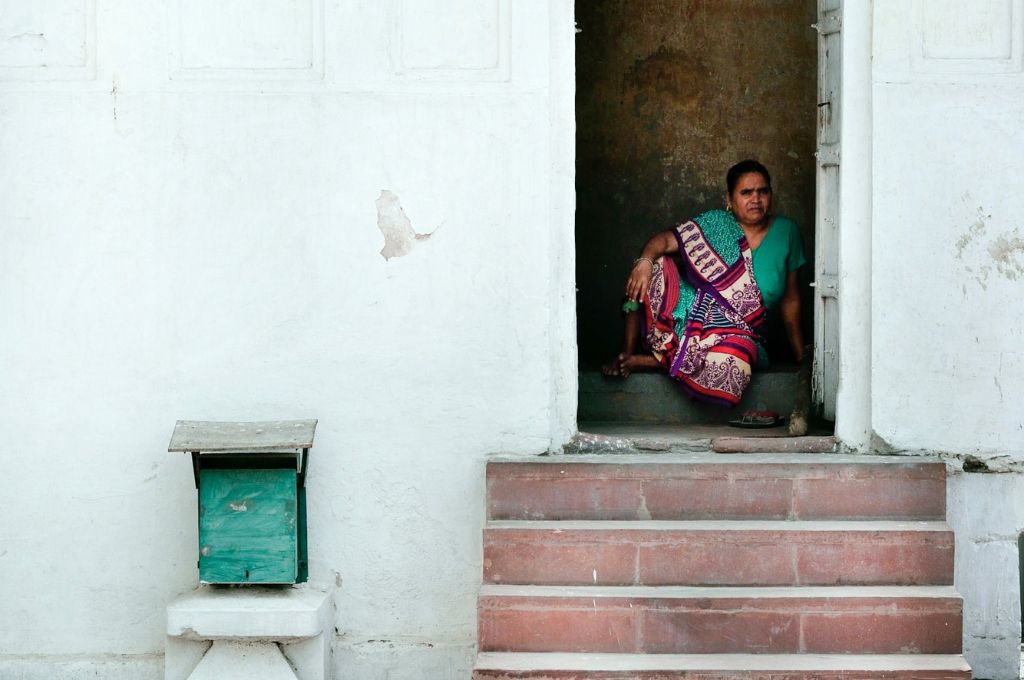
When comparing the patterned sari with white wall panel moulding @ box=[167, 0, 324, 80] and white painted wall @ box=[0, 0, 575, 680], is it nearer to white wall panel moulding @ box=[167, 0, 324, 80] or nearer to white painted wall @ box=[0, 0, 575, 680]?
white painted wall @ box=[0, 0, 575, 680]

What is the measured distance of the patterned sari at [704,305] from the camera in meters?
6.44

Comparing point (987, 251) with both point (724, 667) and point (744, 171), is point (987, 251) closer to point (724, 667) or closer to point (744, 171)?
point (744, 171)

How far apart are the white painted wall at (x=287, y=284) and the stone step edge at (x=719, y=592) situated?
1.46 ft

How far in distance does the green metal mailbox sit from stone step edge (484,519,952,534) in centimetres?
79

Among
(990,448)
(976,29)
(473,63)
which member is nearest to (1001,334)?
(990,448)

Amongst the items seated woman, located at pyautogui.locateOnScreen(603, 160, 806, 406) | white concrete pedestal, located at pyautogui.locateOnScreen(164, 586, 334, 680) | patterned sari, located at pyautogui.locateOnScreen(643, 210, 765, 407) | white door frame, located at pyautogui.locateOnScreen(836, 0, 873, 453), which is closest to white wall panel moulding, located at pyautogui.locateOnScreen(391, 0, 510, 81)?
white door frame, located at pyautogui.locateOnScreen(836, 0, 873, 453)

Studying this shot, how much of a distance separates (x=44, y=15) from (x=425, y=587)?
9.02 ft

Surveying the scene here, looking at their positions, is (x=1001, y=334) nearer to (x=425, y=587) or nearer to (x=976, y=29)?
(x=976, y=29)

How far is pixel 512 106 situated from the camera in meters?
5.27

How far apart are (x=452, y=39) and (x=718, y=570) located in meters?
2.32

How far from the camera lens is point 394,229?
5312 mm

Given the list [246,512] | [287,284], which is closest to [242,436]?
[246,512]

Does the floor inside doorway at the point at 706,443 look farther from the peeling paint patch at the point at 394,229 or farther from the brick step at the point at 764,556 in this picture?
the peeling paint patch at the point at 394,229

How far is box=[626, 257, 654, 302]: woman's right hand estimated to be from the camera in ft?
21.2
